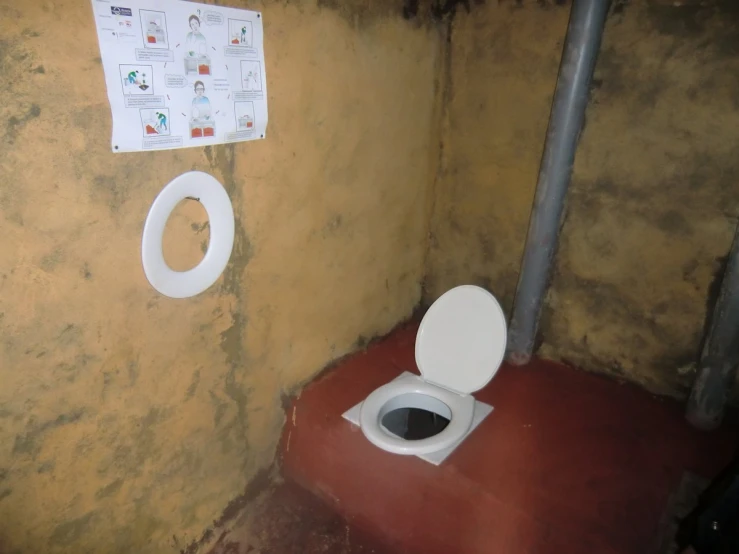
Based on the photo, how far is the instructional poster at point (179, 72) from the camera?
1.03 m

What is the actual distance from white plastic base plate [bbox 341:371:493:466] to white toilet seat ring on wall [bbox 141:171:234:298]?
67 centimetres

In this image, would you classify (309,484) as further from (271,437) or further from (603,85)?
(603,85)

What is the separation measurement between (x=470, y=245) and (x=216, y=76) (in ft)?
4.17

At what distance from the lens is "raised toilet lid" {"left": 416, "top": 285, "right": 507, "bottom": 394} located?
1.63 metres

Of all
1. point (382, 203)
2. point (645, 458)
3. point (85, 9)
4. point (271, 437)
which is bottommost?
point (271, 437)

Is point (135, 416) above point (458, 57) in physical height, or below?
below

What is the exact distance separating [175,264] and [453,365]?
3.19 ft

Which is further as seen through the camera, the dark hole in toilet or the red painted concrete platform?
the dark hole in toilet

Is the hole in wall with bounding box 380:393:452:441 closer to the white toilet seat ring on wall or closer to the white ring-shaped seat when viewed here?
the white ring-shaped seat

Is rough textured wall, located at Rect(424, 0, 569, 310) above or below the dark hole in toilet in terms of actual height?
above

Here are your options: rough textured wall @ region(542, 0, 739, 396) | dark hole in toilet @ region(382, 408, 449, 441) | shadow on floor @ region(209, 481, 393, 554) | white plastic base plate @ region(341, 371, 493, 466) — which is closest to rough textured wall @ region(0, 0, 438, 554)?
shadow on floor @ region(209, 481, 393, 554)

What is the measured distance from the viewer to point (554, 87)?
68.7 inches

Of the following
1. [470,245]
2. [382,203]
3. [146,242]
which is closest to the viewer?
[146,242]

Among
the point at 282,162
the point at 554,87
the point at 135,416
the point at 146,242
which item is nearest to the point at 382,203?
the point at 282,162
